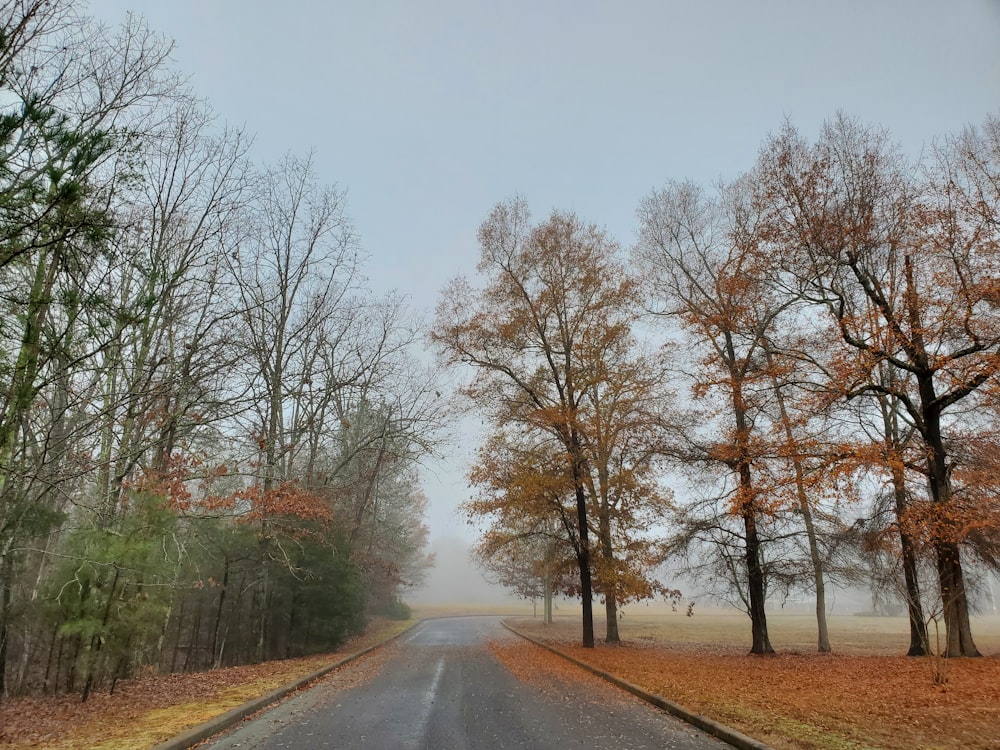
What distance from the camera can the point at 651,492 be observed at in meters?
18.9

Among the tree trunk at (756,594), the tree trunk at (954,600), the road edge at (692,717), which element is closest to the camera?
the road edge at (692,717)

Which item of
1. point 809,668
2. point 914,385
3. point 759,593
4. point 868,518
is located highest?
point 914,385

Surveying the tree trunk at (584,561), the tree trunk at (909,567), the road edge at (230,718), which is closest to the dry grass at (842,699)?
the tree trunk at (909,567)

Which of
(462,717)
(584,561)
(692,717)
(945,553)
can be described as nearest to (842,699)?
(692,717)

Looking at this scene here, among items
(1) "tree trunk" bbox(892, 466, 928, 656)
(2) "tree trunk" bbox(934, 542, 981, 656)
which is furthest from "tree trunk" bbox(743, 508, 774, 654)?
(2) "tree trunk" bbox(934, 542, 981, 656)

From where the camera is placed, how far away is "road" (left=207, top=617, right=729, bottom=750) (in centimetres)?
643

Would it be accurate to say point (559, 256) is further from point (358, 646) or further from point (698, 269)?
point (358, 646)

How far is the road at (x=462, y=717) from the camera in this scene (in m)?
6.43

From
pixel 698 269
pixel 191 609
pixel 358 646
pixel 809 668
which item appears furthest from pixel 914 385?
pixel 191 609

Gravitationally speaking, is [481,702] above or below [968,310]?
below

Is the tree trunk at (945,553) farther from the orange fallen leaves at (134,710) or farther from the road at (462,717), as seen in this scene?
the orange fallen leaves at (134,710)

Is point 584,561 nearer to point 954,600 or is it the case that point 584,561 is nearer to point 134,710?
point 954,600

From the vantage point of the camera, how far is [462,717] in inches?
306

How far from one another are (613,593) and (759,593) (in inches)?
178
